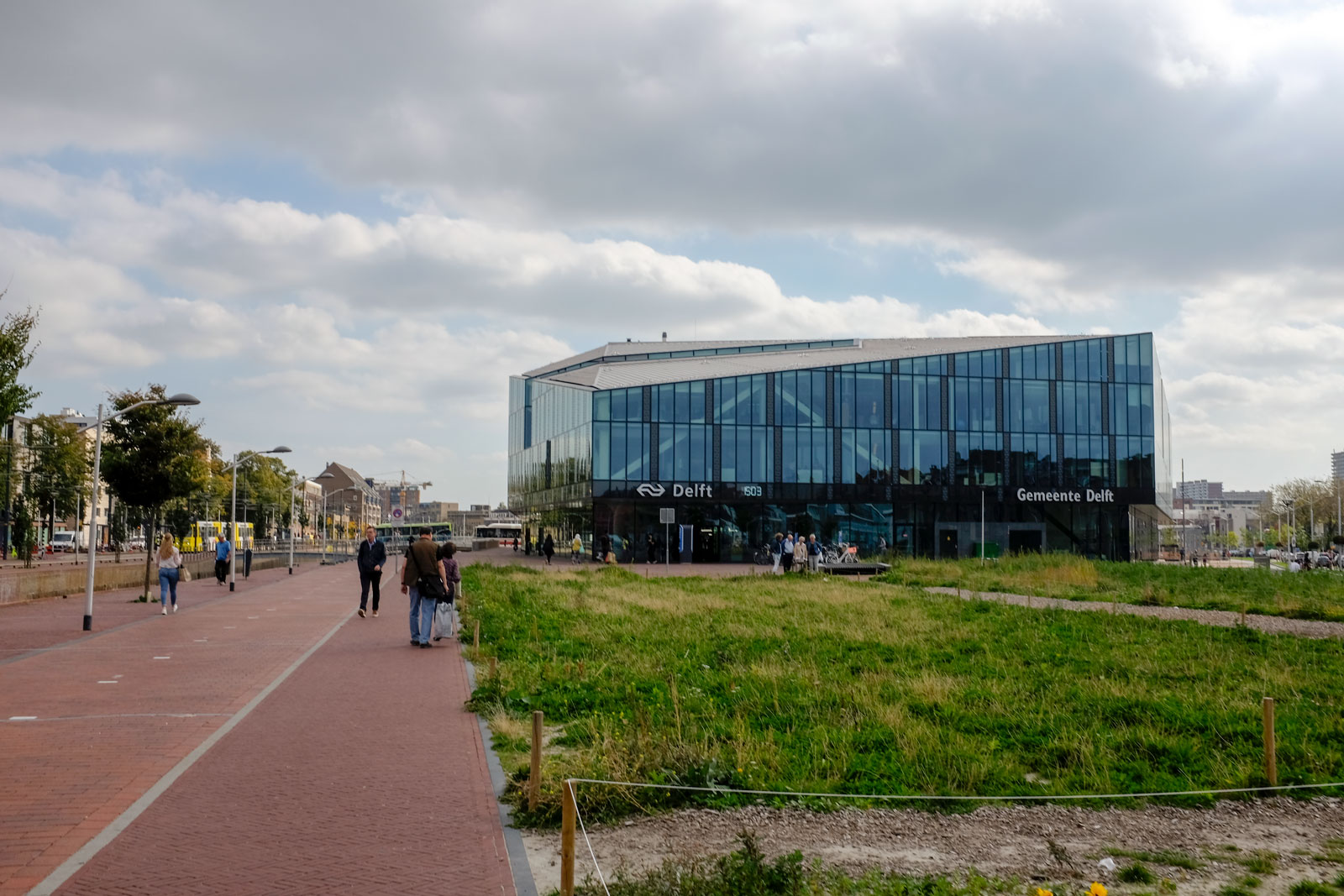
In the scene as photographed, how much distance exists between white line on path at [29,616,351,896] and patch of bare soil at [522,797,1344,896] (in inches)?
97.9

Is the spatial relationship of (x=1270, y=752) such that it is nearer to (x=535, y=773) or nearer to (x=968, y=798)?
(x=968, y=798)

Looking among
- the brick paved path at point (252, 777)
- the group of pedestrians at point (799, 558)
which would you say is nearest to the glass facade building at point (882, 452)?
the group of pedestrians at point (799, 558)

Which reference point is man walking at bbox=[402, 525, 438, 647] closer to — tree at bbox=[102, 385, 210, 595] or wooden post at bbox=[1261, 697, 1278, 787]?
wooden post at bbox=[1261, 697, 1278, 787]

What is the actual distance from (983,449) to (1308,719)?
171ft

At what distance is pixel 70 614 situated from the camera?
914 inches

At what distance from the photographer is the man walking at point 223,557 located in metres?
34.7

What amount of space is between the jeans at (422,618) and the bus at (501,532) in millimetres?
74768

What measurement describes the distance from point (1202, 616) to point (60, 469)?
58989mm

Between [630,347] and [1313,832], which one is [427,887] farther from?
[630,347]

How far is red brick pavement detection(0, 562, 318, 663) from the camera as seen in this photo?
17859mm

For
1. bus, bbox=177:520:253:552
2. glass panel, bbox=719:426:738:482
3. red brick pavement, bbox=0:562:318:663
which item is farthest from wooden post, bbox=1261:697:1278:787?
bus, bbox=177:520:253:552

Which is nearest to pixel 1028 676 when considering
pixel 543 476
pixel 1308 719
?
pixel 1308 719

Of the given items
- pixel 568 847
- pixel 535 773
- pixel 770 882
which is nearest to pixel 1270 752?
pixel 770 882

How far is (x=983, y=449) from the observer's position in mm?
60875
